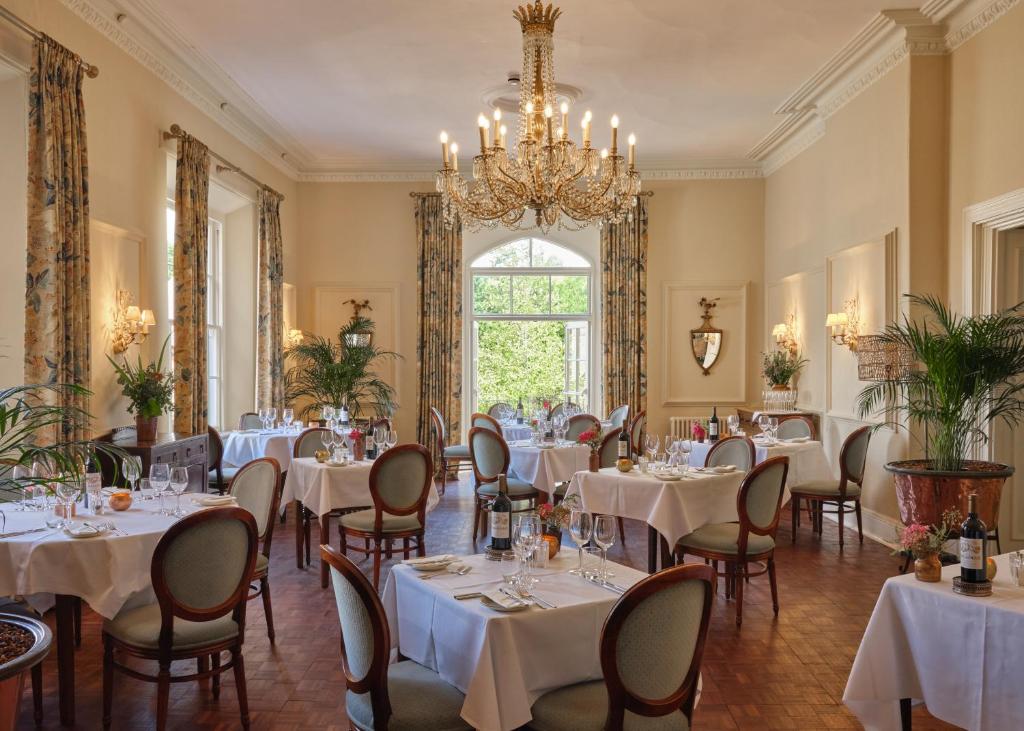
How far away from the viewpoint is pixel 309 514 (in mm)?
6746

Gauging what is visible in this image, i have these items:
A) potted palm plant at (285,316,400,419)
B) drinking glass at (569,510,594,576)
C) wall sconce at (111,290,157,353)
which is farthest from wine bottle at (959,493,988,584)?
potted palm plant at (285,316,400,419)

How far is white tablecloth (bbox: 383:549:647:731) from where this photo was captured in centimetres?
270

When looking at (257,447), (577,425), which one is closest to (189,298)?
(257,447)

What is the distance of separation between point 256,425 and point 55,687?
17.0ft

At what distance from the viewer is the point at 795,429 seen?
868 centimetres

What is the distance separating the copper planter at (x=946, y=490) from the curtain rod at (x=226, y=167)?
21.7 feet

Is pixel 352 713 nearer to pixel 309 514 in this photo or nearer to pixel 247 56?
pixel 309 514

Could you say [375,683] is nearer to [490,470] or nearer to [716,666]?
[716,666]

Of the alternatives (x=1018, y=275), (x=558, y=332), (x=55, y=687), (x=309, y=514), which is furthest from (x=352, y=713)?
(x=558, y=332)

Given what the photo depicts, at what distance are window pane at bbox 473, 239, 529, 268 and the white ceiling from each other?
7.51ft

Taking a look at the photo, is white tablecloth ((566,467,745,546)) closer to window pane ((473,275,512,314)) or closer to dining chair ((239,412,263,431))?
dining chair ((239,412,263,431))

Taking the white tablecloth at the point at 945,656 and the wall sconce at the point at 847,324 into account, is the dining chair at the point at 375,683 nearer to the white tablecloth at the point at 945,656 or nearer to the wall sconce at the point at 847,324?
the white tablecloth at the point at 945,656

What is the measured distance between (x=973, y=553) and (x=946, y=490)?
311cm

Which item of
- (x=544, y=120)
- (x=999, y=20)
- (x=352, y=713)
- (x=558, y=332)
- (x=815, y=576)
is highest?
(x=999, y=20)
